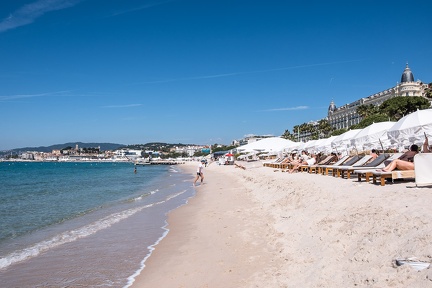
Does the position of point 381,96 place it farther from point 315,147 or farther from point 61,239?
point 61,239

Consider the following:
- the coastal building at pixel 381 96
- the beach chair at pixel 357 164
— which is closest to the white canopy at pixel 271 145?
the beach chair at pixel 357 164

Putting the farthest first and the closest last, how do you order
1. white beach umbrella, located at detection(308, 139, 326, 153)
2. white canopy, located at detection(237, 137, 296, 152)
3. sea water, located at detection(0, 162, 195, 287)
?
white canopy, located at detection(237, 137, 296, 152)
white beach umbrella, located at detection(308, 139, 326, 153)
sea water, located at detection(0, 162, 195, 287)

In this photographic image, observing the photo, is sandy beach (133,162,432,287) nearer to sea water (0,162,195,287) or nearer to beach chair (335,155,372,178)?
sea water (0,162,195,287)

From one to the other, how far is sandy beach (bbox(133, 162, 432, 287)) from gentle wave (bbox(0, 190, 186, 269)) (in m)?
2.48

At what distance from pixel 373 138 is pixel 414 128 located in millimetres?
4325

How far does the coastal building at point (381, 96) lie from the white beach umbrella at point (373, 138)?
5904cm

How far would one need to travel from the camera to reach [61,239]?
9.20 m

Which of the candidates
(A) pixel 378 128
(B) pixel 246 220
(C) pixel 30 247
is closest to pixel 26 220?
(C) pixel 30 247

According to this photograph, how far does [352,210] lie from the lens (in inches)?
256

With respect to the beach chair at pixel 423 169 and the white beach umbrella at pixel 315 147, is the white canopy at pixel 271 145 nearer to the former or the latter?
the white beach umbrella at pixel 315 147

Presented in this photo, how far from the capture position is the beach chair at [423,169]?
7445 mm

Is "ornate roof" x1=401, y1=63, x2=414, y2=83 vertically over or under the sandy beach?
over

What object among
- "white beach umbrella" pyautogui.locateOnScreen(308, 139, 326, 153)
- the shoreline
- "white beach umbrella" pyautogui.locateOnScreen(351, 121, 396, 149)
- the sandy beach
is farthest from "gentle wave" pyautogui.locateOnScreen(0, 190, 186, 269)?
"white beach umbrella" pyautogui.locateOnScreen(308, 139, 326, 153)

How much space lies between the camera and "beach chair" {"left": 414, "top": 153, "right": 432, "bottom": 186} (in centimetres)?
745
